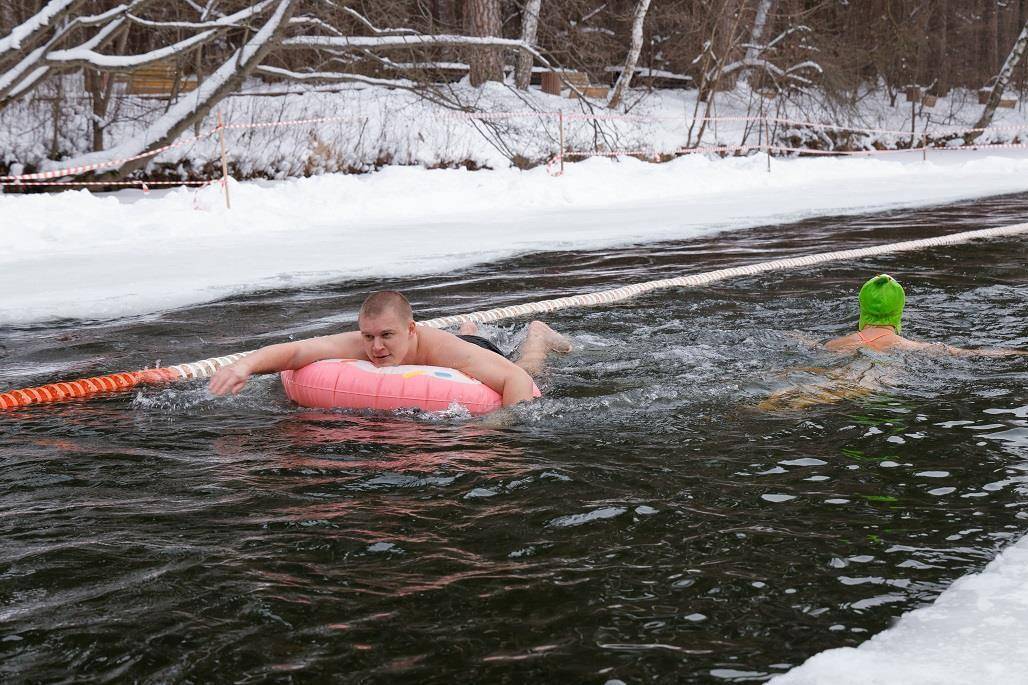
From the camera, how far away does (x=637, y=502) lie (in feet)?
14.8

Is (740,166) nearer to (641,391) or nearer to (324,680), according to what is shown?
Result: (641,391)

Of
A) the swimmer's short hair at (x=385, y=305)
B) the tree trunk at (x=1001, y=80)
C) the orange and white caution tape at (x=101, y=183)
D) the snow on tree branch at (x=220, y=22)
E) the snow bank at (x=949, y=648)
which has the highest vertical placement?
the tree trunk at (x=1001, y=80)

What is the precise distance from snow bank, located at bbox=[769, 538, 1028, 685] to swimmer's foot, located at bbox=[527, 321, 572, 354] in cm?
412

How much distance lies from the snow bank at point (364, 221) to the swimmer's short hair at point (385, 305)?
403 centimetres

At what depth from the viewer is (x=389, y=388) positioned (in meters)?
6.10

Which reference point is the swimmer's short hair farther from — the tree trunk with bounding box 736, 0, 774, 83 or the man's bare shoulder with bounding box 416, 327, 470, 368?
the tree trunk with bounding box 736, 0, 774, 83

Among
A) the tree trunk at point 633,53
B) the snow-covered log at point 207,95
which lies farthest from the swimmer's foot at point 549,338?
the tree trunk at point 633,53

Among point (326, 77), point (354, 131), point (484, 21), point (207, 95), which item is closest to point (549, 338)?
point (207, 95)

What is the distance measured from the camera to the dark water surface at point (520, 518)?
128 inches

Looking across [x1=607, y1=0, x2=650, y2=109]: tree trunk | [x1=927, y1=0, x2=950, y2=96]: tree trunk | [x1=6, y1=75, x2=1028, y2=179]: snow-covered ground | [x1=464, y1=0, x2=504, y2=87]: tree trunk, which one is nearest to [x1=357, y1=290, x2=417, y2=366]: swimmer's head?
[x1=6, y1=75, x2=1028, y2=179]: snow-covered ground

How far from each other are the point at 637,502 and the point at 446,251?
8724mm

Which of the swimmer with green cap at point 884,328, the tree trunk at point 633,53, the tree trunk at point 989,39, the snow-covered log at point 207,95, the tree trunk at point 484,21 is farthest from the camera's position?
the tree trunk at point 989,39

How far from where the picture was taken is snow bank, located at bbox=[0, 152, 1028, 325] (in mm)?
10914

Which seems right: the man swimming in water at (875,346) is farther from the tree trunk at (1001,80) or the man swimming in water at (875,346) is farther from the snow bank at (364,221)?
the tree trunk at (1001,80)
